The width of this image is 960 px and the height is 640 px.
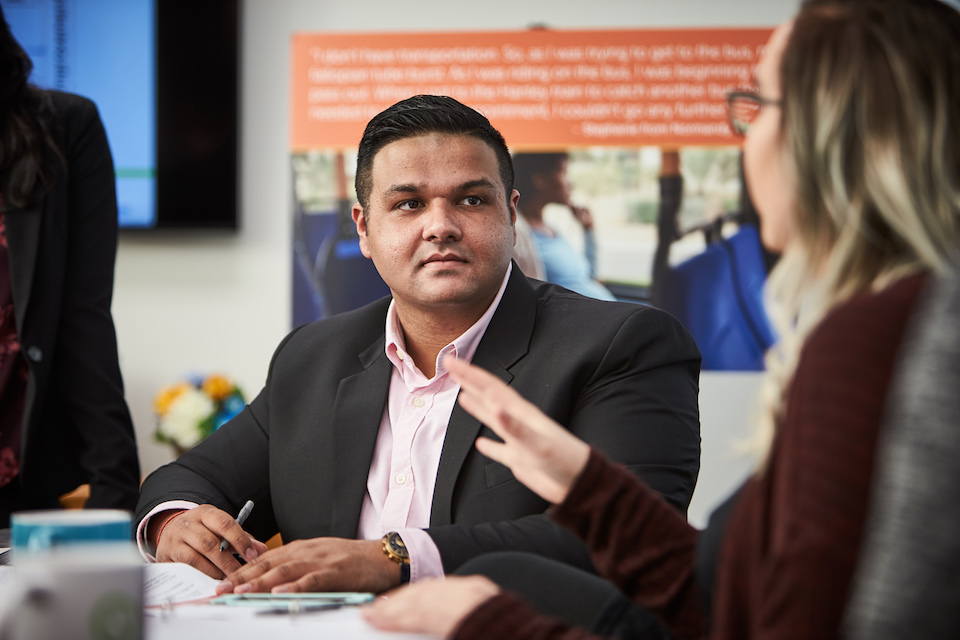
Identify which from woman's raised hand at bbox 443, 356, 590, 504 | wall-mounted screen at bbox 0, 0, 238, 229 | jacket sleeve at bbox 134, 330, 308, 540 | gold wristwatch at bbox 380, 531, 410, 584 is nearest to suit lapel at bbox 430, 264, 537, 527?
gold wristwatch at bbox 380, 531, 410, 584

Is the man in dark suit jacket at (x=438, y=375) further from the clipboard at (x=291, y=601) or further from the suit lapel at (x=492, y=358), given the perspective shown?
the clipboard at (x=291, y=601)

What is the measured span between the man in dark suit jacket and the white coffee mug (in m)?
0.70

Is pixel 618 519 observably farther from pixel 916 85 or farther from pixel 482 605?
pixel 916 85

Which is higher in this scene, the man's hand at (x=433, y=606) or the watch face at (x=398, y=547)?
the man's hand at (x=433, y=606)

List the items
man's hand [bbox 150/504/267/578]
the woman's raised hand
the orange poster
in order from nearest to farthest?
the woman's raised hand → man's hand [bbox 150/504/267/578] → the orange poster

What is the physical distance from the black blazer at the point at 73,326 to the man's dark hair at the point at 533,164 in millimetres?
1791

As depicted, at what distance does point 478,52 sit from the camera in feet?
11.9

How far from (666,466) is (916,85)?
3.01 ft

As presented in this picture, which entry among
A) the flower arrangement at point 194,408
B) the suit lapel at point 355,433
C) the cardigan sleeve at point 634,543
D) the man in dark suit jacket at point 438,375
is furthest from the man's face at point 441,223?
the flower arrangement at point 194,408

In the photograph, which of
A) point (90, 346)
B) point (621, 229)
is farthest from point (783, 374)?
point (621, 229)

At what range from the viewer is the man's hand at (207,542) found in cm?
151

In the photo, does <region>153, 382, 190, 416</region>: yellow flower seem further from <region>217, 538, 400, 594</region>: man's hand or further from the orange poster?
<region>217, 538, 400, 594</region>: man's hand

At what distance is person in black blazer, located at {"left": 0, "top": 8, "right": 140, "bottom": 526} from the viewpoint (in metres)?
1.99

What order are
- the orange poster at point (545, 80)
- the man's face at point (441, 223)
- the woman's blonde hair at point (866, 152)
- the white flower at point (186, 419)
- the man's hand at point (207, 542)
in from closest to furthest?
the woman's blonde hair at point (866, 152), the man's hand at point (207, 542), the man's face at point (441, 223), the white flower at point (186, 419), the orange poster at point (545, 80)
